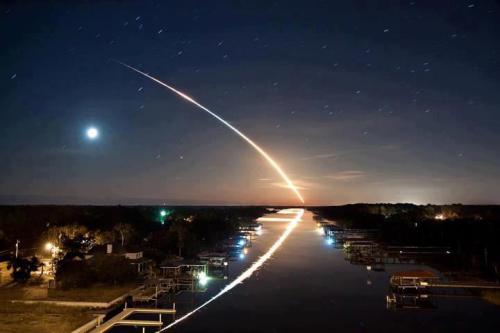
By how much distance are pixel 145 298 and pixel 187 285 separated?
16.4 ft

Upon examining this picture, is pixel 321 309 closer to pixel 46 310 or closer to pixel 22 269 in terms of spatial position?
pixel 46 310

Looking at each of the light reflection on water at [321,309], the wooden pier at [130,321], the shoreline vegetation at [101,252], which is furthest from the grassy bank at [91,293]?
the light reflection on water at [321,309]

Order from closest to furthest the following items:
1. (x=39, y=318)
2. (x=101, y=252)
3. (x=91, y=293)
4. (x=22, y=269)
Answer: (x=39, y=318), (x=91, y=293), (x=22, y=269), (x=101, y=252)

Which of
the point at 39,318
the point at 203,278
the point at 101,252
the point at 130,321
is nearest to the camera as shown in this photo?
the point at 39,318

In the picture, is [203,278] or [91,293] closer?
[91,293]

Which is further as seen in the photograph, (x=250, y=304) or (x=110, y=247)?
(x=110, y=247)

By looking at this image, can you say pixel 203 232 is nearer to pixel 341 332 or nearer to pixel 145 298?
pixel 145 298

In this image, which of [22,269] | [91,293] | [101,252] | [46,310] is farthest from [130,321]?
[101,252]

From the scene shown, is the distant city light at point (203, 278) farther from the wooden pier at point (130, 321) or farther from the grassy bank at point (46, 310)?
the wooden pier at point (130, 321)

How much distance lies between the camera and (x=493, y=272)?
34.8 meters

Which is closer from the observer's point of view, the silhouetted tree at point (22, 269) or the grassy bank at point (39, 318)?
the grassy bank at point (39, 318)

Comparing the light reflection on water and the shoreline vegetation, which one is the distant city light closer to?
the light reflection on water

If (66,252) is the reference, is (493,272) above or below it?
below

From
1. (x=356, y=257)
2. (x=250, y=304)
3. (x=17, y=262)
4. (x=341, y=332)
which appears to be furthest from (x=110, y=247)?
(x=356, y=257)
